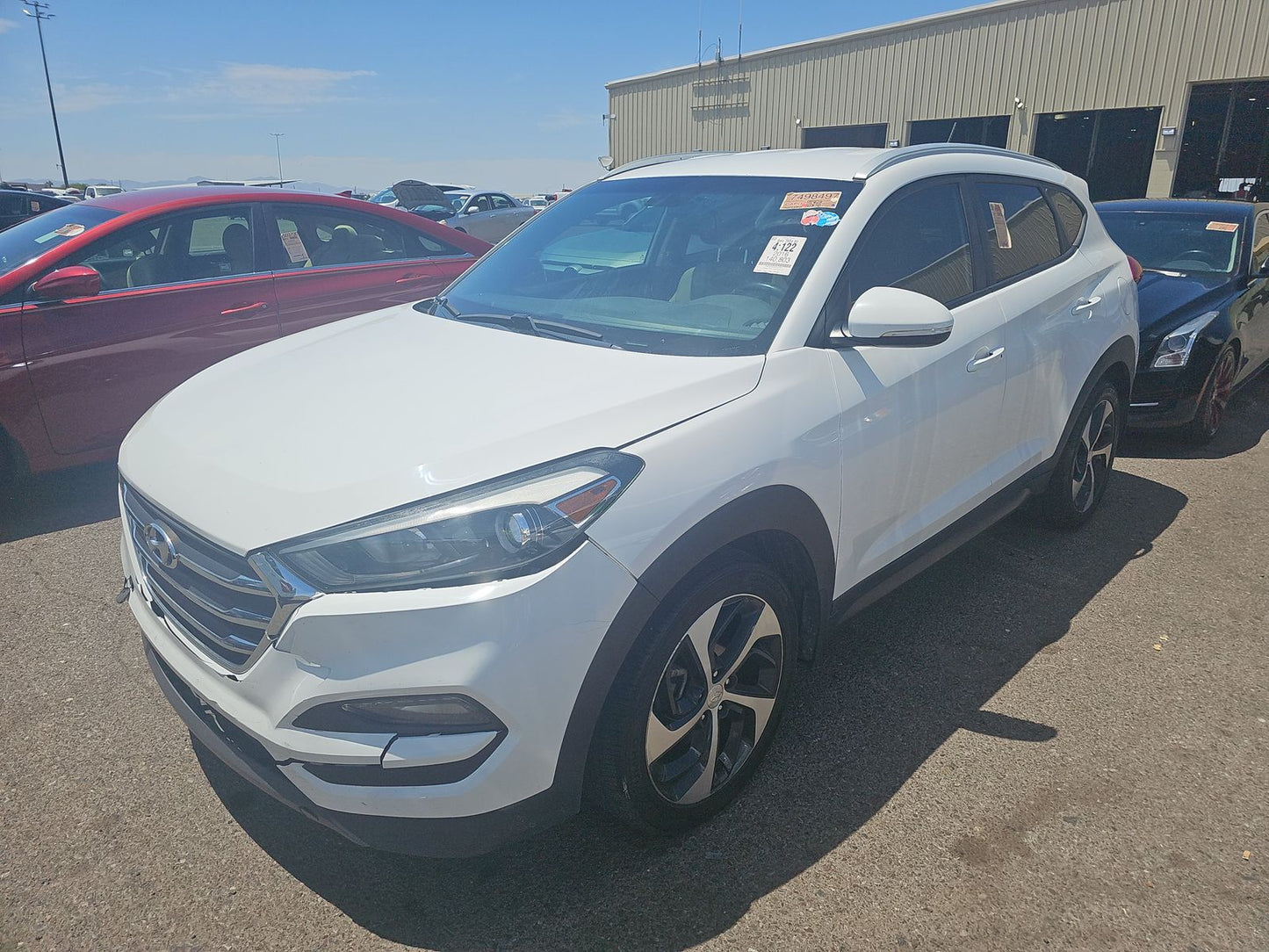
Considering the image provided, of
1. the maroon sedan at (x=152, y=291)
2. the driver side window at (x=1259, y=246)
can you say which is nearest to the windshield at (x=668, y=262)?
the maroon sedan at (x=152, y=291)

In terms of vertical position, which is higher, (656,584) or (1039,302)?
(1039,302)

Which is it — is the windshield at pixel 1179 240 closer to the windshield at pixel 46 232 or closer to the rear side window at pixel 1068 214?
the rear side window at pixel 1068 214

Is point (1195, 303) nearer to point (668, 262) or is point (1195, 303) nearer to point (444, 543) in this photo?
point (668, 262)

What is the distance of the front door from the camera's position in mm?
2549

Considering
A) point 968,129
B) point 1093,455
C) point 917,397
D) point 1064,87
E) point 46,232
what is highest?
point 1064,87

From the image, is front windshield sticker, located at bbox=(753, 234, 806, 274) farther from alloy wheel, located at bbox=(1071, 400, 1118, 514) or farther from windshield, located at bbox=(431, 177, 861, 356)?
alloy wheel, located at bbox=(1071, 400, 1118, 514)

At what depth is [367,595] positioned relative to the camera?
1753 millimetres

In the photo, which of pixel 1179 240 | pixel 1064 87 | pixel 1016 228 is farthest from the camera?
pixel 1064 87

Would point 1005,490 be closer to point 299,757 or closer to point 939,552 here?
point 939,552

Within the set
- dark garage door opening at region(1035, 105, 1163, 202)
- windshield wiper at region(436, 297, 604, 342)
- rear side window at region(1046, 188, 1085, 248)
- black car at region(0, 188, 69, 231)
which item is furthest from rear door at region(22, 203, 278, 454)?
dark garage door opening at region(1035, 105, 1163, 202)

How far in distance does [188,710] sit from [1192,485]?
5276 mm

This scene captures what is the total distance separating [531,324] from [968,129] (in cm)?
2273

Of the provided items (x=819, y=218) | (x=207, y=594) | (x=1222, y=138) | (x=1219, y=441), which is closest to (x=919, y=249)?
(x=819, y=218)

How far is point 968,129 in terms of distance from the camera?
2205 centimetres
